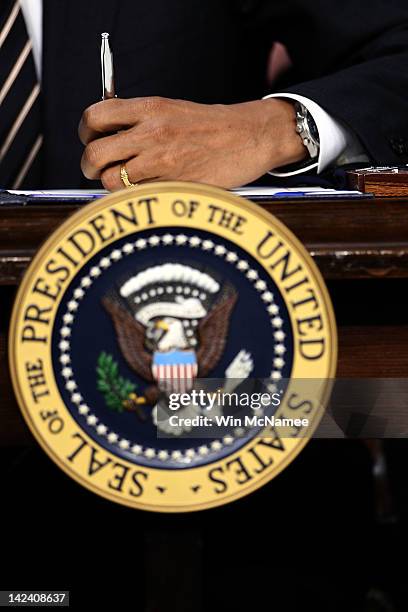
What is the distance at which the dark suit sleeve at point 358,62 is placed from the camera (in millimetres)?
847

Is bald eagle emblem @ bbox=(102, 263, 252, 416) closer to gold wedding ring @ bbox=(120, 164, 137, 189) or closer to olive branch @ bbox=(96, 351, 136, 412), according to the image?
olive branch @ bbox=(96, 351, 136, 412)

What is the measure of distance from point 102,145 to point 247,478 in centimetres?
35

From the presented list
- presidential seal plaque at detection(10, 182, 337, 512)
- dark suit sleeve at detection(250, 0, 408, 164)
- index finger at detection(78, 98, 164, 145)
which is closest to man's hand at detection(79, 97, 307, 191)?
index finger at detection(78, 98, 164, 145)

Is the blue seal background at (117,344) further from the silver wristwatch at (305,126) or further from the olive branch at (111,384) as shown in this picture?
the silver wristwatch at (305,126)

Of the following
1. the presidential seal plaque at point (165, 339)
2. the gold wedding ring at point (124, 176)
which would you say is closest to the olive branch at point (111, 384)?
the presidential seal plaque at point (165, 339)

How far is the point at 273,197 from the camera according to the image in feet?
2.02

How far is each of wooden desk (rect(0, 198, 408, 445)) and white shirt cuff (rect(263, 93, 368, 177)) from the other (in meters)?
0.29

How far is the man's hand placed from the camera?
704mm

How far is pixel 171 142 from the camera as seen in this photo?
72 cm

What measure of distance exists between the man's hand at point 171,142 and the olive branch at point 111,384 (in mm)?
278

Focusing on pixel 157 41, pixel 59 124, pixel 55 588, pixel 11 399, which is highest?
pixel 157 41

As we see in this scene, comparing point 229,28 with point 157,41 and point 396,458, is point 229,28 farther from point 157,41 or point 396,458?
point 396,458

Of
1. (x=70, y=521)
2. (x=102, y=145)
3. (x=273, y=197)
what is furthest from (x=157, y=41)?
(x=70, y=521)

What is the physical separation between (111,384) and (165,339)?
0.04 m
